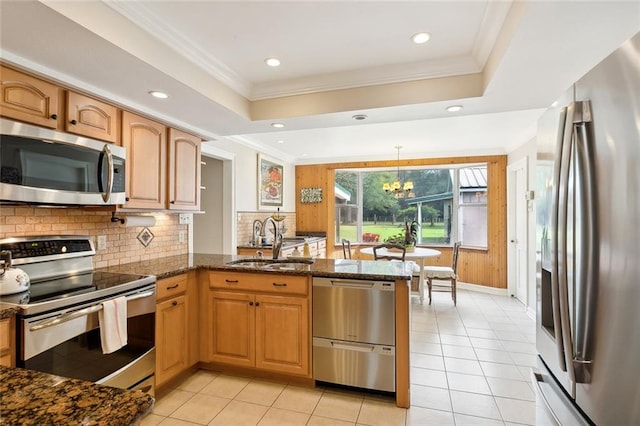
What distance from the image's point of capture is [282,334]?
255 cm

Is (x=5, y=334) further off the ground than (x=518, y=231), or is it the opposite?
(x=518, y=231)

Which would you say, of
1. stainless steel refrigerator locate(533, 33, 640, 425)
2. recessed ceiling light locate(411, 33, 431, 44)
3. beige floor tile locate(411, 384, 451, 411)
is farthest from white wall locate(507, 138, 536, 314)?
stainless steel refrigerator locate(533, 33, 640, 425)

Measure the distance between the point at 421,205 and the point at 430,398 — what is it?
15.7 ft

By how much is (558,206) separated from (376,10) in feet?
4.83

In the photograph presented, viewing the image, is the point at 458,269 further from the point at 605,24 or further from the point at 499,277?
the point at 605,24

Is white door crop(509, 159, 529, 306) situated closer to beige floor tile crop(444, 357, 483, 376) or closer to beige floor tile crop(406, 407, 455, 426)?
beige floor tile crop(444, 357, 483, 376)

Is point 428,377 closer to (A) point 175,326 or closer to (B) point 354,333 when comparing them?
(B) point 354,333

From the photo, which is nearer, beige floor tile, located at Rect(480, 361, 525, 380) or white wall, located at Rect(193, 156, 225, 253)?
beige floor tile, located at Rect(480, 361, 525, 380)

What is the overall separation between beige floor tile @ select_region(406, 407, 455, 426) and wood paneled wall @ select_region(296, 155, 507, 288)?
4084 mm

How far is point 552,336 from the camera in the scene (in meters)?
1.27

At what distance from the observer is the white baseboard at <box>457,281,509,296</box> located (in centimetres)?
548

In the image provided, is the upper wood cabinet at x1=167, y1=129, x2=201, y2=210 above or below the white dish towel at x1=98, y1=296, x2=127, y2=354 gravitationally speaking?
above

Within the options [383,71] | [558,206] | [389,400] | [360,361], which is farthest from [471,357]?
[383,71]

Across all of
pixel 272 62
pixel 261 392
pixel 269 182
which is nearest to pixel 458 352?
pixel 261 392
